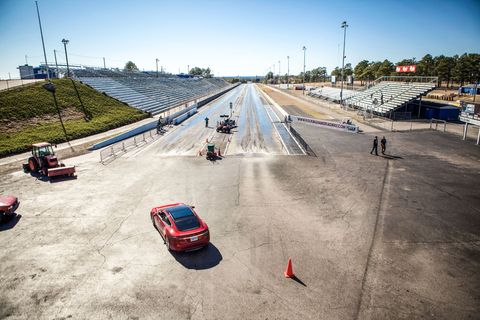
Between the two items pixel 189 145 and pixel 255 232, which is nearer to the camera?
pixel 255 232

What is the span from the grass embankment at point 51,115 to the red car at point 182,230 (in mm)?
22922

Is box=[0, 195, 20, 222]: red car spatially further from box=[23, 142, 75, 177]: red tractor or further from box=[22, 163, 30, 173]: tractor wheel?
box=[22, 163, 30, 173]: tractor wheel

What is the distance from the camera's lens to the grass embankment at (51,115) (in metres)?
30.3

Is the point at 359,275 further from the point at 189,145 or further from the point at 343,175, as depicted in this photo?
the point at 189,145

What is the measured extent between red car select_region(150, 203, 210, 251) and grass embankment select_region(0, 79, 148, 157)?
2292 cm

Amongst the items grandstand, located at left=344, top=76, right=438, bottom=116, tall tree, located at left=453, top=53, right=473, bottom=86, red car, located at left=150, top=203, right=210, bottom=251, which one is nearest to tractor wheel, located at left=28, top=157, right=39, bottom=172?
red car, located at left=150, top=203, right=210, bottom=251

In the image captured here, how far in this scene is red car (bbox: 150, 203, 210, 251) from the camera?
423 inches

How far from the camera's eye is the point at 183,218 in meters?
11.4

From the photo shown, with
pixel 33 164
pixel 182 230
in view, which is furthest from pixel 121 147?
pixel 182 230

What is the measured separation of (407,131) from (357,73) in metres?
86.0

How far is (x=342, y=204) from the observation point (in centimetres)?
1541

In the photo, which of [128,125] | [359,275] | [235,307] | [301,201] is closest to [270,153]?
[301,201]

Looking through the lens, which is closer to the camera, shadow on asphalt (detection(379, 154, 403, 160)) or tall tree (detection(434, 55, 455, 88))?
shadow on asphalt (detection(379, 154, 403, 160))

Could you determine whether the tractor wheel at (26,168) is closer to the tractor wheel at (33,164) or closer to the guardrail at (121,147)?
the tractor wheel at (33,164)
